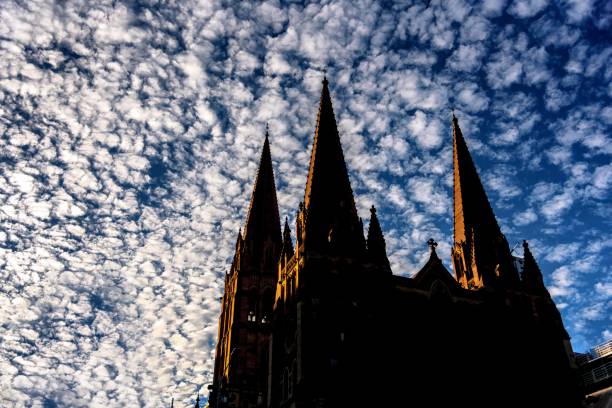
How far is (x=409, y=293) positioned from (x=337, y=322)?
502 cm

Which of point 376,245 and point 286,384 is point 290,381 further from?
point 376,245

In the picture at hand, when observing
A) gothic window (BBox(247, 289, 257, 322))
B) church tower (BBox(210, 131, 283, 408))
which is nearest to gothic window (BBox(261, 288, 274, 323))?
church tower (BBox(210, 131, 283, 408))

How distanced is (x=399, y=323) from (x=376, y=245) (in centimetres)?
490

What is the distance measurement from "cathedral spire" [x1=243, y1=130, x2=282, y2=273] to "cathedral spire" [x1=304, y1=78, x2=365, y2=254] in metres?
12.1

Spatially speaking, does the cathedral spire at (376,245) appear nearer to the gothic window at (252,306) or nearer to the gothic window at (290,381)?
the gothic window at (290,381)

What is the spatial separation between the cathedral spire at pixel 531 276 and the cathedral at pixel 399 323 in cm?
8

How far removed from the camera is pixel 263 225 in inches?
2066

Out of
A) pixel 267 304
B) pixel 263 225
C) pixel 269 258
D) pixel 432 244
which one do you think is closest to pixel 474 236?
pixel 432 244

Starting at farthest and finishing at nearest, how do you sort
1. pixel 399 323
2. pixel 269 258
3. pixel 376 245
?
1. pixel 269 258
2. pixel 376 245
3. pixel 399 323

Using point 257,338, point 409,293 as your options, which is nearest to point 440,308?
point 409,293

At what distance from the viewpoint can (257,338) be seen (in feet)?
149

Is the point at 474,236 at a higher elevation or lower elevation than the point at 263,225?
lower

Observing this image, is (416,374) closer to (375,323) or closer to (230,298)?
(375,323)

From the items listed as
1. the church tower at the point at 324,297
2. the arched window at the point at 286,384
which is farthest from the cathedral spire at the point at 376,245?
the arched window at the point at 286,384
